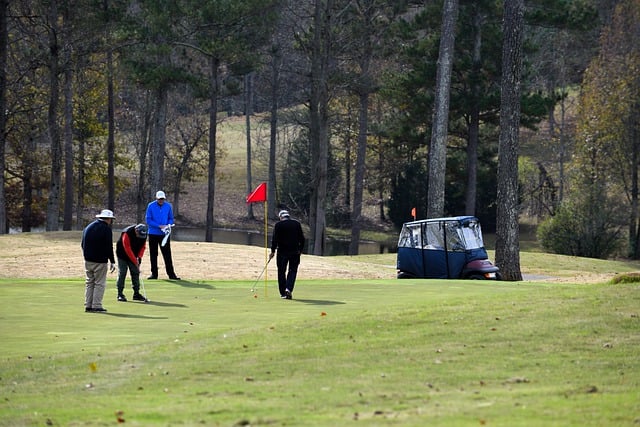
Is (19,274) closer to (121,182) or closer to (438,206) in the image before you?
(438,206)

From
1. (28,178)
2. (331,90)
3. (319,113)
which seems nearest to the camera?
(319,113)

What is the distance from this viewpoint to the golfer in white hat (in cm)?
1909

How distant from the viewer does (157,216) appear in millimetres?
25500

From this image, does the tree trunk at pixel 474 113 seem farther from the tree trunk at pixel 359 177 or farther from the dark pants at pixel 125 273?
the dark pants at pixel 125 273

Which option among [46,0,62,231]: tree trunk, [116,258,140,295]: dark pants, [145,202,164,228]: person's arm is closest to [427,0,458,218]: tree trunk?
[145,202,164,228]: person's arm

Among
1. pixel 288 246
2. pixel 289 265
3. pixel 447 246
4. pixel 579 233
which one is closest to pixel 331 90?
pixel 579 233

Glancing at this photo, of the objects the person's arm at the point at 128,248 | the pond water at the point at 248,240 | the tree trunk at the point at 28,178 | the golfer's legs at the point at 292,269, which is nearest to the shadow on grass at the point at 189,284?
the person's arm at the point at 128,248

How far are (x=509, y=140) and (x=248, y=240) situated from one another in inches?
1577

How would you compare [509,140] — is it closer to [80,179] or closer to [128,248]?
[128,248]

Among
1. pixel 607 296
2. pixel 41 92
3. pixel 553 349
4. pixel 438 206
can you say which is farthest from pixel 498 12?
pixel 553 349

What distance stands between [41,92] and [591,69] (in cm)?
3375

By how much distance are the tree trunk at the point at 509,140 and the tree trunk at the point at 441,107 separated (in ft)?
25.7

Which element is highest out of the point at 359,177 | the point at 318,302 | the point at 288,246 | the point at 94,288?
the point at 359,177

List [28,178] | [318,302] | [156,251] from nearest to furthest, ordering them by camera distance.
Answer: [318,302]
[156,251]
[28,178]
